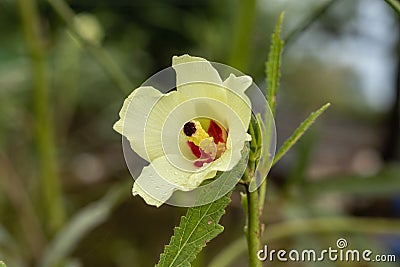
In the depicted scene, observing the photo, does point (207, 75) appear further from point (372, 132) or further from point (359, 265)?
point (372, 132)

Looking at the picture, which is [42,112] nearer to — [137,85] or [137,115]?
[137,85]

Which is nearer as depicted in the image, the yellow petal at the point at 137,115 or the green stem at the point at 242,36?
the yellow petal at the point at 137,115

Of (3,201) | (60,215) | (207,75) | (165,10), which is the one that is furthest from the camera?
(165,10)

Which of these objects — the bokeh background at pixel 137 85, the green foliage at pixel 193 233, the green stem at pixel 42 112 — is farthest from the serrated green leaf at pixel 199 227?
the green stem at pixel 42 112

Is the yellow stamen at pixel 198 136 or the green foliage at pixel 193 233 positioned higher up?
the yellow stamen at pixel 198 136

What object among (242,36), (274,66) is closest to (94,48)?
(242,36)

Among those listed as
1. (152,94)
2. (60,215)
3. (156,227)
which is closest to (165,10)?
(156,227)

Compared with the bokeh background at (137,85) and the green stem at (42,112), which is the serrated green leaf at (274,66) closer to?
the bokeh background at (137,85)
